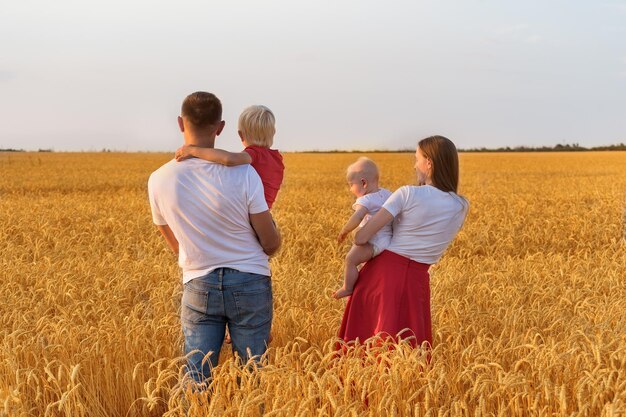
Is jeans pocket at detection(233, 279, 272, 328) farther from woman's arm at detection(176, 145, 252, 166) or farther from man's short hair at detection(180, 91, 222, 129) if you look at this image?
man's short hair at detection(180, 91, 222, 129)

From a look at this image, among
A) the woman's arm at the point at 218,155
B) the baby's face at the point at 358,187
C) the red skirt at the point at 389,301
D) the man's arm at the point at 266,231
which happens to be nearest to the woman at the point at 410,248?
the red skirt at the point at 389,301

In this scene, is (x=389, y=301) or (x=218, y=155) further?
(x=389, y=301)

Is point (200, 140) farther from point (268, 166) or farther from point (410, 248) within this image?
point (410, 248)

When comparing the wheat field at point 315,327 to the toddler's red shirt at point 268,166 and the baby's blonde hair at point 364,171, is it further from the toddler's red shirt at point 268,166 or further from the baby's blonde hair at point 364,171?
the baby's blonde hair at point 364,171

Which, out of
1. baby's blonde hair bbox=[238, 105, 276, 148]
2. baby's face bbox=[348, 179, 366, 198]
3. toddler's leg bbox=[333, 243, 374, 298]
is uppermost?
baby's blonde hair bbox=[238, 105, 276, 148]

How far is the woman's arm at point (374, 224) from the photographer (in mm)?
3619

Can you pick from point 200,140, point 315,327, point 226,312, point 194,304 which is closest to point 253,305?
point 226,312

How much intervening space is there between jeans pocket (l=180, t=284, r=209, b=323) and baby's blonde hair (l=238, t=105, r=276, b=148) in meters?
0.88

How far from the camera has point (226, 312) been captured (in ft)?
11.0

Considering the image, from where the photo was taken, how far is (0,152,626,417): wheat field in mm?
3295

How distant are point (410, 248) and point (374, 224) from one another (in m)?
0.32

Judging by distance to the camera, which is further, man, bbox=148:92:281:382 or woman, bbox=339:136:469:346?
woman, bbox=339:136:469:346

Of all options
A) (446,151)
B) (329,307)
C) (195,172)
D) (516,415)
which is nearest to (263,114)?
(195,172)

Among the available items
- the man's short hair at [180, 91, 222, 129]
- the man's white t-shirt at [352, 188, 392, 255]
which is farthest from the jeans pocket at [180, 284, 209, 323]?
the man's white t-shirt at [352, 188, 392, 255]
